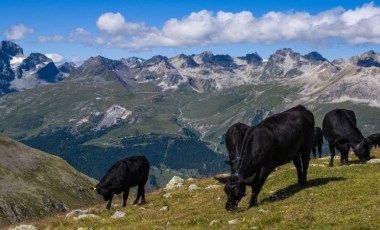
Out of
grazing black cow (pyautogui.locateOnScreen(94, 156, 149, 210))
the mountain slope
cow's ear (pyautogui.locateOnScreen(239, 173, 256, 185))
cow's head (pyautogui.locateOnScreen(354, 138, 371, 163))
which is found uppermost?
cow's ear (pyautogui.locateOnScreen(239, 173, 256, 185))

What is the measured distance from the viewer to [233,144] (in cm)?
3192

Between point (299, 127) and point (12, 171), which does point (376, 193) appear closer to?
point (299, 127)

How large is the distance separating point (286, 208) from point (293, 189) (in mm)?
5718

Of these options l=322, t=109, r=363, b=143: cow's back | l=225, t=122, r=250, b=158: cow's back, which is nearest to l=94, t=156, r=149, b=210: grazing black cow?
l=225, t=122, r=250, b=158: cow's back

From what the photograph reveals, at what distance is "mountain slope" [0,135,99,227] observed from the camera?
138 m

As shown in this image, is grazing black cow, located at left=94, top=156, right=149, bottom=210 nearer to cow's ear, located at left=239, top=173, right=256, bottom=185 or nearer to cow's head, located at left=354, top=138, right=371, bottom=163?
cow's ear, located at left=239, top=173, right=256, bottom=185

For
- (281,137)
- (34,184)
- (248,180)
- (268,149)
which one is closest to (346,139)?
(281,137)

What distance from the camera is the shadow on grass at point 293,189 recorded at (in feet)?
81.1

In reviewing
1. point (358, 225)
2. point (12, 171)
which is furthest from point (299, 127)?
point (12, 171)

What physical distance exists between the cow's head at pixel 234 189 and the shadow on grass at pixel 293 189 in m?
2.96

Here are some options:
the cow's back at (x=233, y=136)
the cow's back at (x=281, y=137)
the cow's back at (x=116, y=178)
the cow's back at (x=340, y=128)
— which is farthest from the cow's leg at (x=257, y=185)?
the cow's back at (x=116, y=178)

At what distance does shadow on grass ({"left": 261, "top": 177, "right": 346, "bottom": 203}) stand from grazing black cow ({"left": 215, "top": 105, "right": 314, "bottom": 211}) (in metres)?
0.70

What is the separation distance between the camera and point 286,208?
68.9 feet

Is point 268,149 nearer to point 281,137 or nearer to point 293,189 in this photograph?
point 281,137
